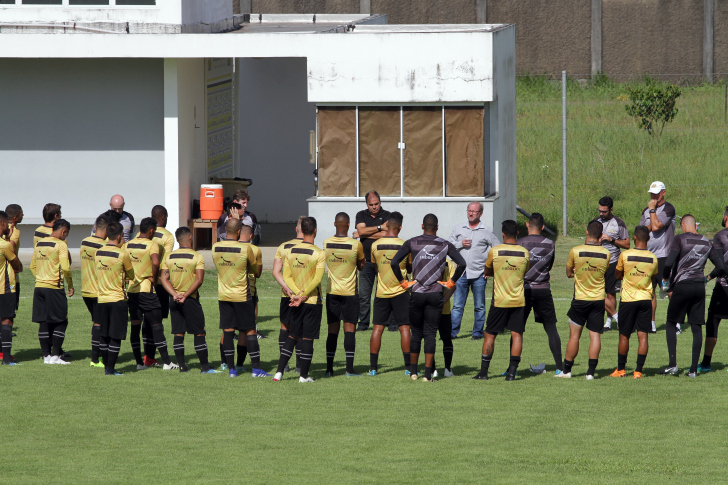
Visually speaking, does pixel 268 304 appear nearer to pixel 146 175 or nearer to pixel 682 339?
pixel 146 175

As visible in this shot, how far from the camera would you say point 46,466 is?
26.1 feet

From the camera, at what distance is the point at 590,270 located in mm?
10758

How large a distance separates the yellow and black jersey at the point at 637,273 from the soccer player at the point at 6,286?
678 cm

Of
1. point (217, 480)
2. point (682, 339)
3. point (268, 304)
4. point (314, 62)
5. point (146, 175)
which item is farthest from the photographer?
point (146, 175)

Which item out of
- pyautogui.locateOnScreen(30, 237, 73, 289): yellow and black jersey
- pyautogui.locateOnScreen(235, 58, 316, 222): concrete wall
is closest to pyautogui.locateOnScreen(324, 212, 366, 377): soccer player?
pyautogui.locateOnScreen(30, 237, 73, 289): yellow and black jersey

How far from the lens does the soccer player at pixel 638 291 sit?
35.3 ft

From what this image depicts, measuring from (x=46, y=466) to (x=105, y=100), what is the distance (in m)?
12.9

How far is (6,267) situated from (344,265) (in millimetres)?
3897

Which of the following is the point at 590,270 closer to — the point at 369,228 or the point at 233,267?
the point at 369,228

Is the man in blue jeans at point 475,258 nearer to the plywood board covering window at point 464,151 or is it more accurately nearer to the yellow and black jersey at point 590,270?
the yellow and black jersey at point 590,270

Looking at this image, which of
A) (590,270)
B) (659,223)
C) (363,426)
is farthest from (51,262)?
(659,223)

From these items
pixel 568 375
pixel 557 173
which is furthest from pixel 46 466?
pixel 557 173

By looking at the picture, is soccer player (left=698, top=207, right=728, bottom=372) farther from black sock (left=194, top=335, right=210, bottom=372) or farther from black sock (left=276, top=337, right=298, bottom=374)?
black sock (left=194, top=335, right=210, bottom=372)

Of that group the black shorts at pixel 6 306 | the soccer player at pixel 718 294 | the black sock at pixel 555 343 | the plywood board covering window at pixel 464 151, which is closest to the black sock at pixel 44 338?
the black shorts at pixel 6 306
